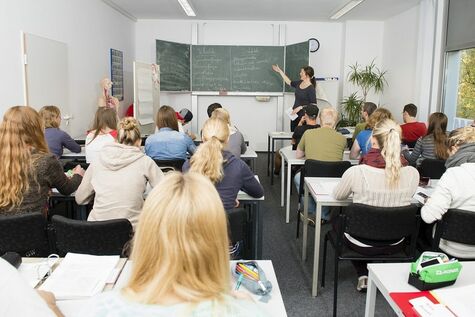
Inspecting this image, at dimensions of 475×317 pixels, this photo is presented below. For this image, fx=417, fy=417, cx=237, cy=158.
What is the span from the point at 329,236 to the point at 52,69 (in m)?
3.87

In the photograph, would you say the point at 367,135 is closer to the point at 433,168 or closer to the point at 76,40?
the point at 433,168

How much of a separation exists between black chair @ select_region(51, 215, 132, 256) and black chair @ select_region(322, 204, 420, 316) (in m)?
1.27

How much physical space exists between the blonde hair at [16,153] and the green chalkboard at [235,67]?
6.19 m

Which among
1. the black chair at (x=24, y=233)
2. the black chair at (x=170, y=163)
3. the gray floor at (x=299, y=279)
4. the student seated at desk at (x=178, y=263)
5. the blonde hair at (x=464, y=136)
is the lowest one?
the gray floor at (x=299, y=279)

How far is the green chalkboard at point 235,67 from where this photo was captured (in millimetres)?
8414

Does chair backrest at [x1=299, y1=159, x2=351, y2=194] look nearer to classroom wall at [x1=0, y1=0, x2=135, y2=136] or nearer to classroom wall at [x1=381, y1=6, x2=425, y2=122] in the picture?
classroom wall at [x1=0, y1=0, x2=135, y2=136]

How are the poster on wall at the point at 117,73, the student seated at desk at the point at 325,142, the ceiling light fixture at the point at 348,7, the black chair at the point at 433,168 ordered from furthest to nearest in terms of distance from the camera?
the poster on wall at the point at 117,73 < the ceiling light fixture at the point at 348,7 < the student seated at desk at the point at 325,142 < the black chair at the point at 433,168

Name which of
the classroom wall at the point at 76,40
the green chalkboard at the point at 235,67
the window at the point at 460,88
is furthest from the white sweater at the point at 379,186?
the green chalkboard at the point at 235,67

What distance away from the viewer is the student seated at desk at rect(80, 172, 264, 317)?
86 cm

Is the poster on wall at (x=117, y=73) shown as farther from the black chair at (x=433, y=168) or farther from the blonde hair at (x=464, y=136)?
the blonde hair at (x=464, y=136)

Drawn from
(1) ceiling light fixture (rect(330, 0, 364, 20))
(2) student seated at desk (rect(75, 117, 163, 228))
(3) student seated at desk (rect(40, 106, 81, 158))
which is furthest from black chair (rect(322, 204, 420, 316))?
(1) ceiling light fixture (rect(330, 0, 364, 20))

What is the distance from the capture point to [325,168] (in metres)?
3.67

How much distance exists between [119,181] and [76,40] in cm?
398

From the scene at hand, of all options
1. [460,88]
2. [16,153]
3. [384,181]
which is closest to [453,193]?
[384,181]
